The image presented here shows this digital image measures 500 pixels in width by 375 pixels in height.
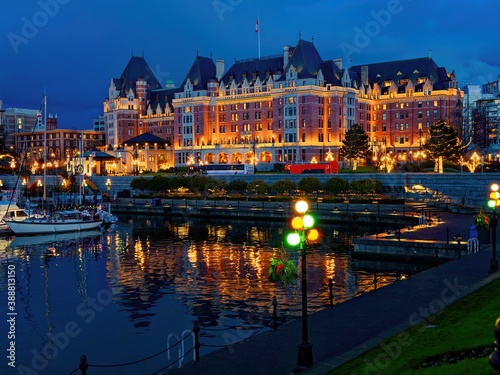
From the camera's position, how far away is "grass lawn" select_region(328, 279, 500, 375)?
44.4ft

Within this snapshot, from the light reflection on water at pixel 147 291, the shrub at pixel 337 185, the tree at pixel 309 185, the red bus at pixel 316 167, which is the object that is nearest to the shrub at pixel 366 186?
the shrub at pixel 337 185

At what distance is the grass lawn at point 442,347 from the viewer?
1353 centimetres

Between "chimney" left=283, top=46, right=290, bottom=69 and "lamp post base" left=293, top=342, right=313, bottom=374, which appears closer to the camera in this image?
"lamp post base" left=293, top=342, right=313, bottom=374

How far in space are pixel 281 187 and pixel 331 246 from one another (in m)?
33.9

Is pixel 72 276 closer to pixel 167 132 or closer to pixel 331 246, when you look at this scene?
pixel 331 246

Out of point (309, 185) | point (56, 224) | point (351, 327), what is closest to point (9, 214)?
point (56, 224)

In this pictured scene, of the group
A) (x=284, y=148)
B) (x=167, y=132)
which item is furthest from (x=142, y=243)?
(x=167, y=132)

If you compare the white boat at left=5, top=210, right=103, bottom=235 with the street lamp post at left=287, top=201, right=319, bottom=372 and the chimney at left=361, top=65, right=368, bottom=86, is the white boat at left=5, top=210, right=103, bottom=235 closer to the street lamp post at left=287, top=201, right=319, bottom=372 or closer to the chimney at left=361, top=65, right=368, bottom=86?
the street lamp post at left=287, top=201, right=319, bottom=372

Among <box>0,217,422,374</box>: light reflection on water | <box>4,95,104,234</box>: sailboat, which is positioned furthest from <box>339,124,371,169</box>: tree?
<box>4,95,104,234</box>: sailboat

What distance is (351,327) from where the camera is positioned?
19906mm

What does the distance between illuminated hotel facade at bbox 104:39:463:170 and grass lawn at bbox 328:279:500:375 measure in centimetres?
9475

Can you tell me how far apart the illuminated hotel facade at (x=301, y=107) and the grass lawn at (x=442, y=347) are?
311ft

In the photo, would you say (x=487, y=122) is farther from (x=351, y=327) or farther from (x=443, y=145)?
(x=351, y=327)

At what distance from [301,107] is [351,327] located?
98.8 metres
